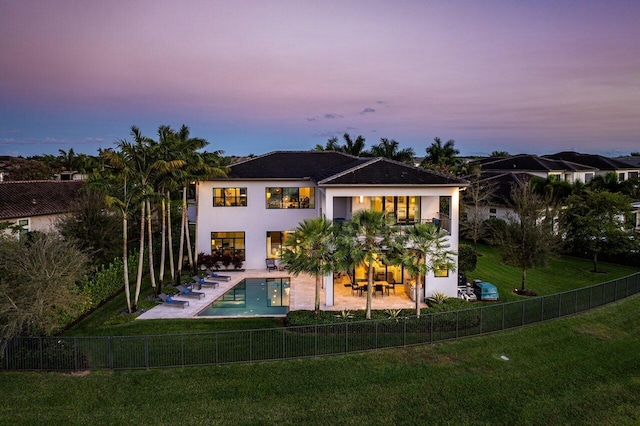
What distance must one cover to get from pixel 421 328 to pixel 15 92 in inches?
1559

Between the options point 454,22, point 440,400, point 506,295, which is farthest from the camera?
point 454,22

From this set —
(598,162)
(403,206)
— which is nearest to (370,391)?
(403,206)

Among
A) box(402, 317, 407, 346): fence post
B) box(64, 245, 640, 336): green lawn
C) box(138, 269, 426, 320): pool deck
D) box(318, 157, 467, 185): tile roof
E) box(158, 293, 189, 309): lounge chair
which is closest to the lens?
box(402, 317, 407, 346): fence post

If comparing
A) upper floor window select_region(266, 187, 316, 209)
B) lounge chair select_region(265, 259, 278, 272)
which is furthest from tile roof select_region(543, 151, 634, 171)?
lounge chair select_region(265, 259, 278, 272)

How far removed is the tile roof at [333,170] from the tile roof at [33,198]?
37.5 feet

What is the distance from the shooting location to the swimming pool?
61.4 ft

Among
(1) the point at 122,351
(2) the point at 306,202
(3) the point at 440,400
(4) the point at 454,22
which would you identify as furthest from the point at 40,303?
(4) the point at 454,22

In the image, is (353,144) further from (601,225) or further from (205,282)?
(205,282)

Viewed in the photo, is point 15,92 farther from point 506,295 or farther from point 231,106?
point 506,295

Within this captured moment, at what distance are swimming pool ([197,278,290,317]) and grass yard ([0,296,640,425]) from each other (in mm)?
5884

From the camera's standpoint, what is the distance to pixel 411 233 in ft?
53.9

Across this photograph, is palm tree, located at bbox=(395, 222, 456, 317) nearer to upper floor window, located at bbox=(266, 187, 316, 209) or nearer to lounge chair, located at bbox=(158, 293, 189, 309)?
lounge chair, located at bbox=(158, 293, 189, 309)

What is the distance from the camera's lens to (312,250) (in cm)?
1611

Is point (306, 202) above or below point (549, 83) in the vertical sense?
below
